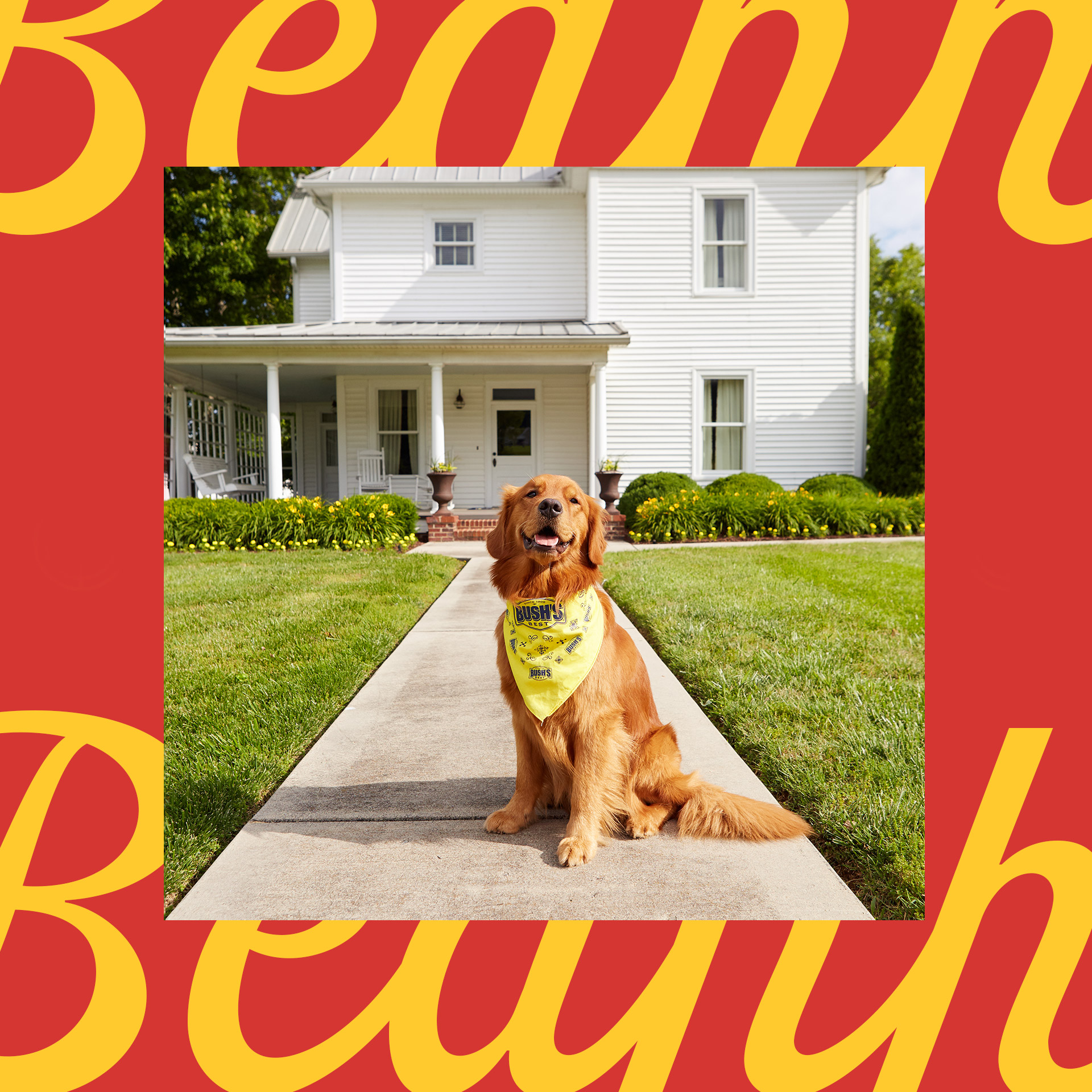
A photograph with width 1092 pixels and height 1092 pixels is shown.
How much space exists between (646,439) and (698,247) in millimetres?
3962

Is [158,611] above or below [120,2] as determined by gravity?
below

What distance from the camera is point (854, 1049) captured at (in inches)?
53.6

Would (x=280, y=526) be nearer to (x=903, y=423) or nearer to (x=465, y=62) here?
(x=465, y=62)

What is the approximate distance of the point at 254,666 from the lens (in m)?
4.81

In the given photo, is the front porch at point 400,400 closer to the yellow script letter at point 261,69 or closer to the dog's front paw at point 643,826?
the dog's front paw at point 643,826

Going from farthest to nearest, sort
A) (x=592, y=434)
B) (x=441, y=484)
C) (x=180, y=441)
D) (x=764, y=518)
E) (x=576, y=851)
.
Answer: (x=180, y=441)
(x=592, y=434)
(x=441, y=484)
(x=764, y=518)
(x=576, y=851)

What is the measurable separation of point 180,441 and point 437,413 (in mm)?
5383

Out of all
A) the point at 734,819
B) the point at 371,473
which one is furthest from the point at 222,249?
the point at 734,819

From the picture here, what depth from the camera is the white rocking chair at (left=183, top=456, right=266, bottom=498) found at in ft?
47.2

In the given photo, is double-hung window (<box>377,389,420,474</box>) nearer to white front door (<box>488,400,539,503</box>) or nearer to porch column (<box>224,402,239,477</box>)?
white front door (<box>488,400,539,503</box>)

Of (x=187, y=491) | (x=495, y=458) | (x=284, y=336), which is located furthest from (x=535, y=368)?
(x=187, y=491)

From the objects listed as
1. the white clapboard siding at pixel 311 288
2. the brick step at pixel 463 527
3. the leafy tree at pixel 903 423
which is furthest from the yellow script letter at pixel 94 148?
the white clapboard siding at pixel 311 288

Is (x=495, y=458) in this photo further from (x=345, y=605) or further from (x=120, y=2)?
(x=120, y=2)

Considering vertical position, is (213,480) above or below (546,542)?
above
